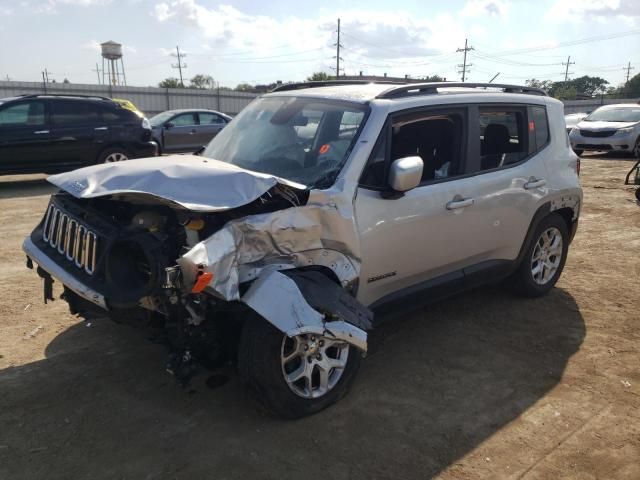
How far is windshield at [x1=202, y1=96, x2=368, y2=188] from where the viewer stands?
3523mm

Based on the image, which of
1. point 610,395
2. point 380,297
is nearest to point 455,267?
point 380,297

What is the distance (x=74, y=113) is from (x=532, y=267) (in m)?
9.10

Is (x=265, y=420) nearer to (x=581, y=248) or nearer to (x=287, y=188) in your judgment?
(x=287, y=188)

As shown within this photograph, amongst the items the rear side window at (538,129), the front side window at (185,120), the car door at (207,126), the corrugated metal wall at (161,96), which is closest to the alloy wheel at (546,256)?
the rear side window at (538,129)

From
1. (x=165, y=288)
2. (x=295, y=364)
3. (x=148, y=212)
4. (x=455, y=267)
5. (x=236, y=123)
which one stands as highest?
(x=236, y=123)

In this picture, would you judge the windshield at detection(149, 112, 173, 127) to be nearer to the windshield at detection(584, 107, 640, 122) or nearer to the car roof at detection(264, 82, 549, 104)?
the car roof at detection(264, 82, 549, 104)

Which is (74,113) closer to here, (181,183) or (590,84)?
(181,183)

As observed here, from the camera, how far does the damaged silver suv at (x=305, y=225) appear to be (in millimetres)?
2844

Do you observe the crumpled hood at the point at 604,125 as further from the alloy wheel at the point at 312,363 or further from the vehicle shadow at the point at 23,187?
the alloy wheel at the point at 312,363

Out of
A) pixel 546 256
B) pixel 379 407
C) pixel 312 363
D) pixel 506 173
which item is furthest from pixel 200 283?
pixel 546 256

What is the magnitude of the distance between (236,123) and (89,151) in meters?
7.26

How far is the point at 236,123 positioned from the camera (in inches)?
173

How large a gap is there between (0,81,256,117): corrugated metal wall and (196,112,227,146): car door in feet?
50.3

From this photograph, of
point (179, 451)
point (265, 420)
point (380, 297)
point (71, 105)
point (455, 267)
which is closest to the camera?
point (179, 451)
